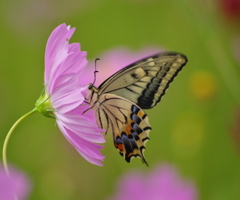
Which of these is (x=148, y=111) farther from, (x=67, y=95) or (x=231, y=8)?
(x=67, y=95)

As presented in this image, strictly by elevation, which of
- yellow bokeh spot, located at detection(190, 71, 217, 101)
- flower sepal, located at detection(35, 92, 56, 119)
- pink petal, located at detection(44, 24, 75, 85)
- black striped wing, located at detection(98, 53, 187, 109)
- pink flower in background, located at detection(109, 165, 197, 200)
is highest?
pink petal, located at detection(44, 24, 75, 85)

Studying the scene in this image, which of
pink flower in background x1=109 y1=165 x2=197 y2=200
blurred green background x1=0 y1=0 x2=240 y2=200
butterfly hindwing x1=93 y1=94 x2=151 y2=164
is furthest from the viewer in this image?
blurred green background x1=0 y1=0 x2=240 y2=200

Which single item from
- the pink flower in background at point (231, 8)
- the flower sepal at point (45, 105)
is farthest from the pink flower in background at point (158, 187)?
the pink flower in background at point (231, 8)

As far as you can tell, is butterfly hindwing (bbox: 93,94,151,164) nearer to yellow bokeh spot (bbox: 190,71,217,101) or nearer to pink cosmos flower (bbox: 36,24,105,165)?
pink cosmos flower (bbox: 36,24,105,165)

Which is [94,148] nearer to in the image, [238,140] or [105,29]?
[238,140]

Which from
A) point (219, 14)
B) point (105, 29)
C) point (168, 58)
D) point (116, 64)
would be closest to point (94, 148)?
point (168, 58)

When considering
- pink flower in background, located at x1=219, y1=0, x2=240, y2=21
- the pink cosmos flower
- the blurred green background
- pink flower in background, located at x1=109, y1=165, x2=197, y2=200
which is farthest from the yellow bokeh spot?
the pink cosmos flower
